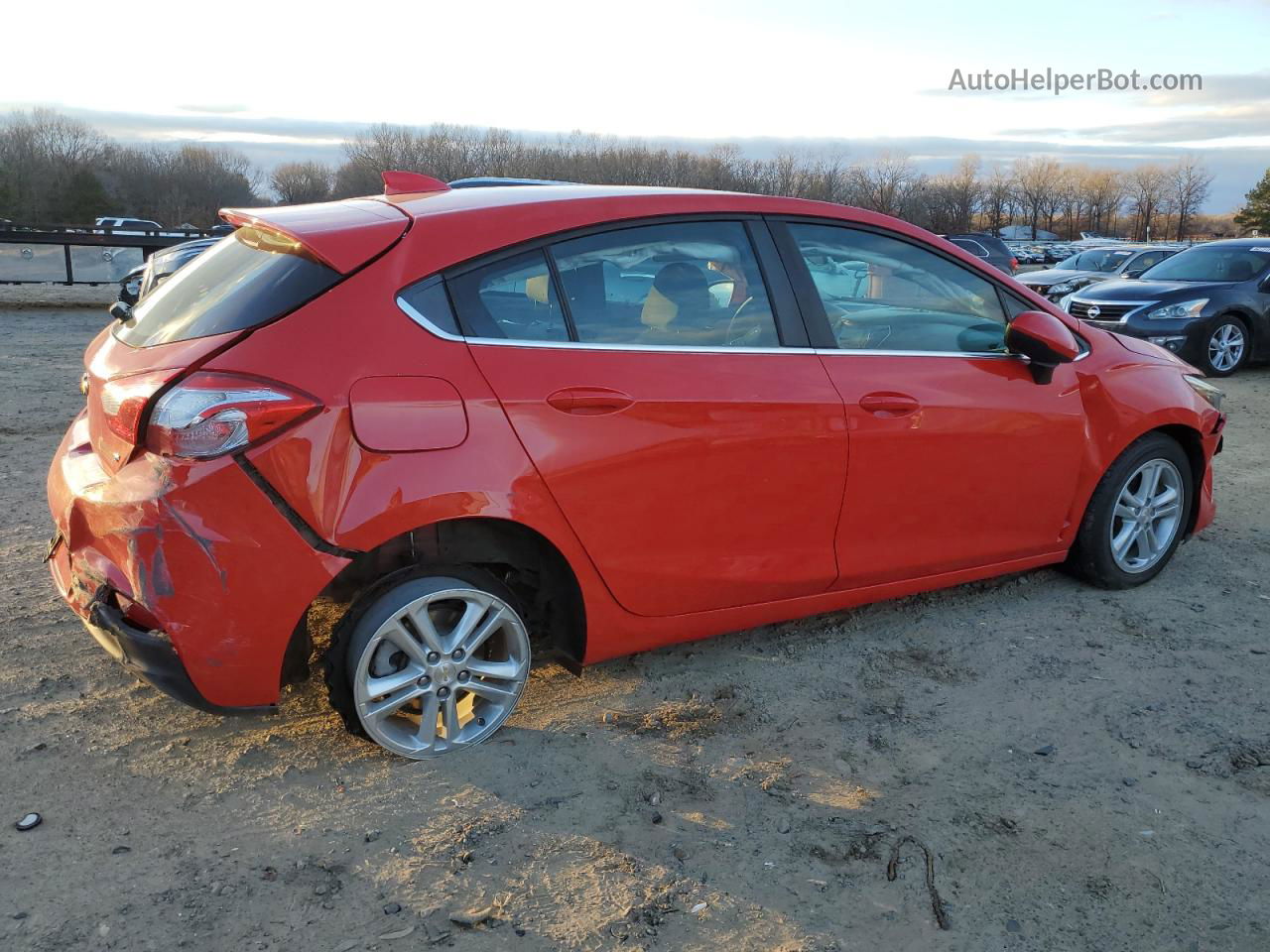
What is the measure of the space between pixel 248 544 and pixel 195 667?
0.39 m

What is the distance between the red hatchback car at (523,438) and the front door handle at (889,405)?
1 cm

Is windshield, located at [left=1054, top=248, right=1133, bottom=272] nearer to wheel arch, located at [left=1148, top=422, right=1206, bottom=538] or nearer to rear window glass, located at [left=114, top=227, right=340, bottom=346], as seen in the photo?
wheel arch, located at [left=1148, top=422, right=1206, bottom=538]

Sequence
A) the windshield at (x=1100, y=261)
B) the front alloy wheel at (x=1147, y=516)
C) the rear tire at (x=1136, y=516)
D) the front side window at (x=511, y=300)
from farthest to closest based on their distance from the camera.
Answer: the windshield at (x=1100, y=261)
the front alloy wheel at (x=1147, y=516)
the rear tire at (x=1136, y=516)
the front side window at (x=511, y=300)

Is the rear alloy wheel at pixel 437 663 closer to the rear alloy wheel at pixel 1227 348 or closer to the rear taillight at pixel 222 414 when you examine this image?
the rear taillight at pixel 222 414

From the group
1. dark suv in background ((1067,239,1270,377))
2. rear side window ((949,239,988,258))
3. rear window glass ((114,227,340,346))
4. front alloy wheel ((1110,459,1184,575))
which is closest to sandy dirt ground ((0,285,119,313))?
dark suv in background ((1067,239,1270,377))

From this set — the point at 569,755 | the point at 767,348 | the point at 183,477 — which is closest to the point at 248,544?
the point at 183,477

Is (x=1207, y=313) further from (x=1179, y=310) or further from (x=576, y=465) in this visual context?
(x=576, y=465)

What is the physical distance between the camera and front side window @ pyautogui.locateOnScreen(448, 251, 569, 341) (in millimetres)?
3145

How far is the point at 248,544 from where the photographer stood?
2855 mm

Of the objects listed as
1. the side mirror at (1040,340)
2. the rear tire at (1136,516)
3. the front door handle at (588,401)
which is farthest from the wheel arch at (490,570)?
the rear tire at (1136,516)

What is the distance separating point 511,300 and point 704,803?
1608mm

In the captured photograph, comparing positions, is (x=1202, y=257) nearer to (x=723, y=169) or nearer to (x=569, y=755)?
(x=569, y=755)

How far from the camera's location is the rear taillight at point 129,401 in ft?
9.48

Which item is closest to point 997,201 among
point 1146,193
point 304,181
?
point 1146,193
